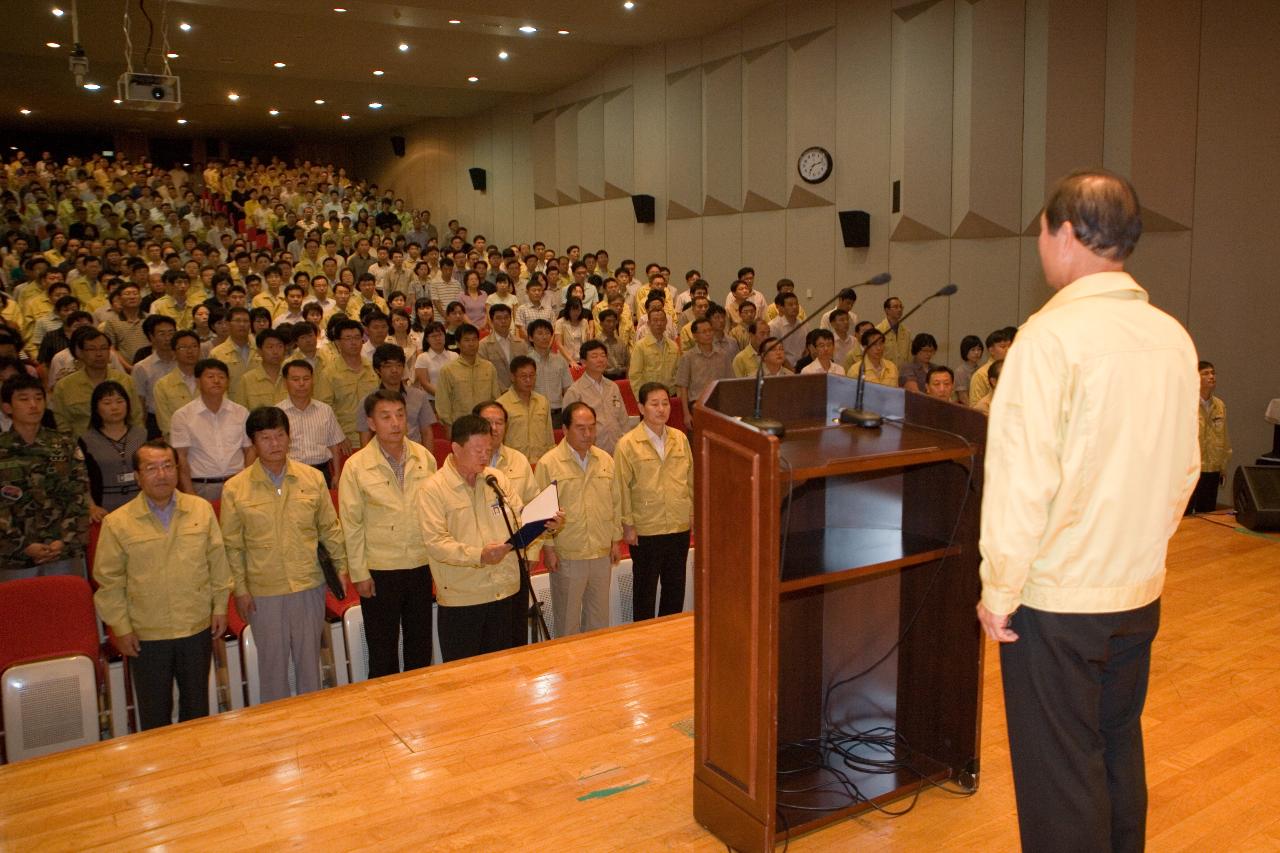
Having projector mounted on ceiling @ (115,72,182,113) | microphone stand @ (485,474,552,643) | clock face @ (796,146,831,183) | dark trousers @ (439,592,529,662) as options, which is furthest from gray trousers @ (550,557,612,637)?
clock face @ (796,146,831,183)

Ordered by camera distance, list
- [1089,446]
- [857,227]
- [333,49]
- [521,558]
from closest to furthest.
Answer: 1. [1089,446]
2. [521,558]
3. [857,227]
4. [333,49]

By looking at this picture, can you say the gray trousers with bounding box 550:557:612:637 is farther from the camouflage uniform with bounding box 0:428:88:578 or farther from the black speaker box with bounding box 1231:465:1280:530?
the black speaker box with bounding box 1231:465:1280:530

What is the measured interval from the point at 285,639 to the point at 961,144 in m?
7.27

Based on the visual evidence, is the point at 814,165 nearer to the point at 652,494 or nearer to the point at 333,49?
the point at 333,49

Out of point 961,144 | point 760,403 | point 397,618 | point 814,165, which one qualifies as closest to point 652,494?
point 397,618

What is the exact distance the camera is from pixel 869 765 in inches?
103

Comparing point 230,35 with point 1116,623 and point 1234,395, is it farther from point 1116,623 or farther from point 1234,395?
point 1116,623

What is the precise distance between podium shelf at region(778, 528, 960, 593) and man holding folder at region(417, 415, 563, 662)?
145 centimetres

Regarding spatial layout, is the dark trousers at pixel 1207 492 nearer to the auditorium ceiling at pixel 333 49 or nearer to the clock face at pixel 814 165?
the clock face at pixel 814 165

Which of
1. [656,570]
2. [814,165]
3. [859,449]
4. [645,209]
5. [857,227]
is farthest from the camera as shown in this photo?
[645,209]

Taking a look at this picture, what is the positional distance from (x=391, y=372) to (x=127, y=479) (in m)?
1.54

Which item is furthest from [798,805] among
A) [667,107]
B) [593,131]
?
[593,131]

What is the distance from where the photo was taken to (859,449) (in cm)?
226

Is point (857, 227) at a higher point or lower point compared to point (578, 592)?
higher
